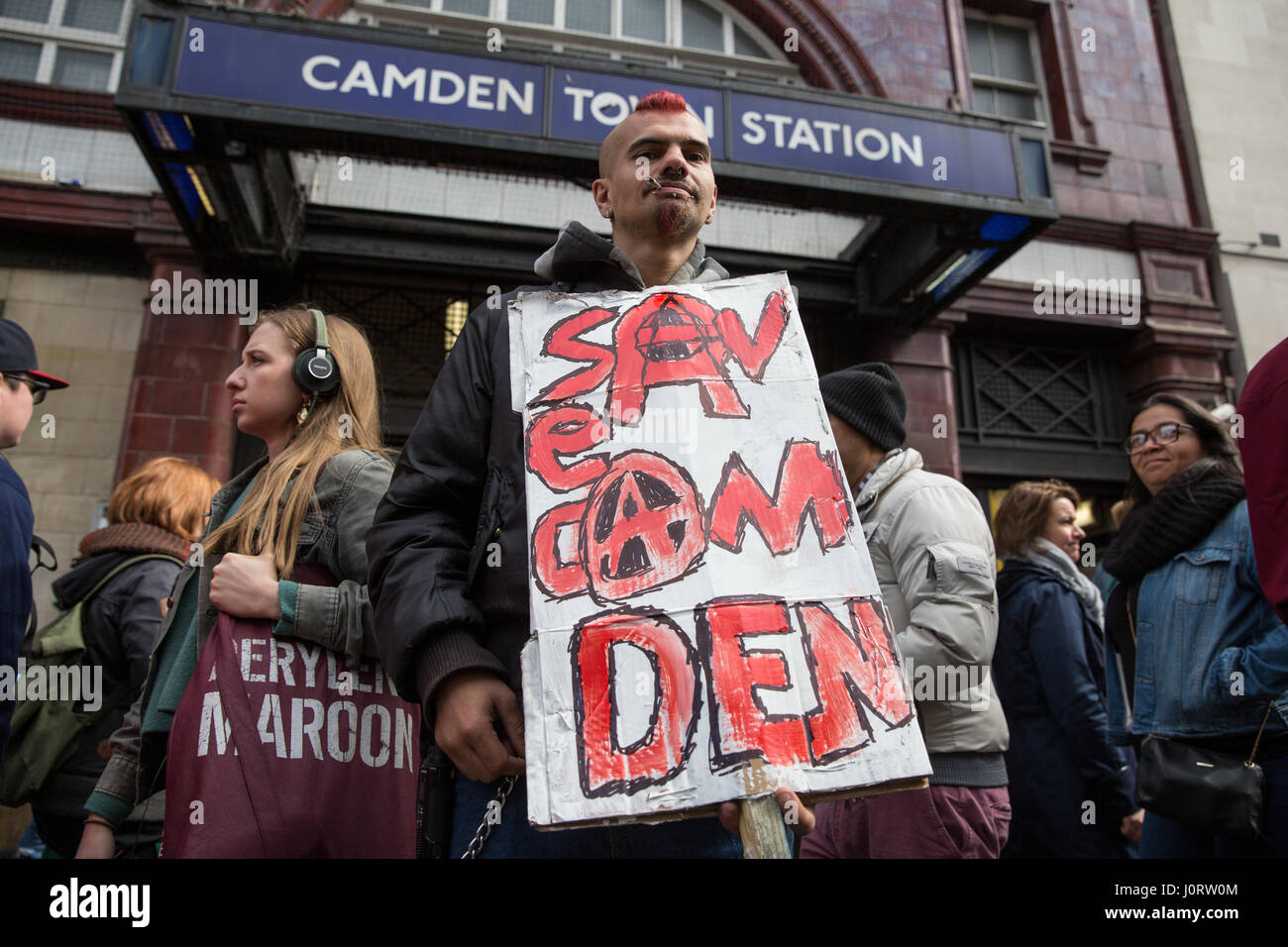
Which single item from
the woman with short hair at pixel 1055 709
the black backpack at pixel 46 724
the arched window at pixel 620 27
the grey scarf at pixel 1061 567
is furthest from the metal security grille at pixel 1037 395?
the black backpack at pixel 46 724

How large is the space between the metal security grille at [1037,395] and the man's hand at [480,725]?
712cm

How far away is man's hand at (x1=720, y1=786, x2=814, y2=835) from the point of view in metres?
1.20

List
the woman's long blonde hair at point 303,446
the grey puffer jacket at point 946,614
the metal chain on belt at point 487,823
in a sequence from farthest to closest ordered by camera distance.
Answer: the grey puffer jacket at point 946,614
the woman's long blonde hair at point 303,446
the metal chain on belt at point 487,823

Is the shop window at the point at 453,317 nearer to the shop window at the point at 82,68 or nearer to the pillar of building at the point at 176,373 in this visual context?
the pillar of building at the point at 176,373

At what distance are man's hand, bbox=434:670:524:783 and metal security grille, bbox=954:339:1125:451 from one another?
7120mm

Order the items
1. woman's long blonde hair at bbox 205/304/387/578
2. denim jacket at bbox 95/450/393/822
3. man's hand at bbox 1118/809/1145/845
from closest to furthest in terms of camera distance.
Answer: denim jacket at bbox 95/450/393/822, woman's long blonde hair at bbox 205/304/387/578, man's hand at bbox 1118/809/1145/845

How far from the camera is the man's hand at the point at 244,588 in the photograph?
1889 millimetres

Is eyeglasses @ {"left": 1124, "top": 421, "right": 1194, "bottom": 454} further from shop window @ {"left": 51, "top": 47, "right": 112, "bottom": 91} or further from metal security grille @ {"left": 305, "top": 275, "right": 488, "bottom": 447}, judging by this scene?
shop window @ {"left": 51, "top": 47, "right": 112, "bottom": 91}

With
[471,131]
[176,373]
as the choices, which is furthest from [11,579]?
[176,373]

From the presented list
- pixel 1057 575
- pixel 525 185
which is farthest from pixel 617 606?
pixel 525 185

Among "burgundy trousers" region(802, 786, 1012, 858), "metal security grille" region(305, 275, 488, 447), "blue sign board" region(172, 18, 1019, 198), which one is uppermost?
"blue sign board" region(172, 18, 1019, 198)

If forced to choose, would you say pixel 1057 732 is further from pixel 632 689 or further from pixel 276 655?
pixel 276 655

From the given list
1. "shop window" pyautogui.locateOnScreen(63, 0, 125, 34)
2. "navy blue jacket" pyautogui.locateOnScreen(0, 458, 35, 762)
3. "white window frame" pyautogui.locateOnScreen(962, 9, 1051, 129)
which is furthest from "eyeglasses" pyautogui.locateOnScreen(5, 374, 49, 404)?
"white window frame" pyautogui.locateOnScreen(962, 9, 1051, 129)

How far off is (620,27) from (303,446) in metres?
7.36
